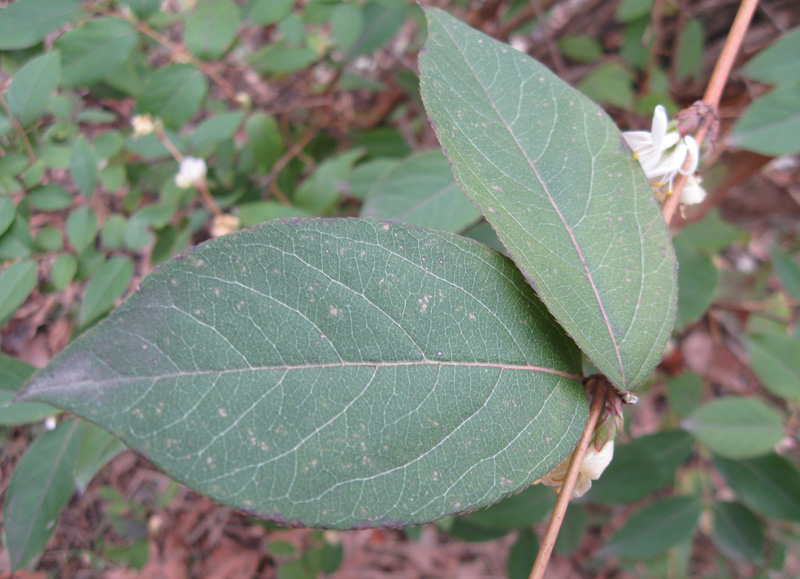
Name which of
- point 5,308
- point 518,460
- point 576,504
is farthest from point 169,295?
point 576,504

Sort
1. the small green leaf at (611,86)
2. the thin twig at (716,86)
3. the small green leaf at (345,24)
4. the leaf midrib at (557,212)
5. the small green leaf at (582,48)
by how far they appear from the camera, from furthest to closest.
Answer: the small green leaf at (582,48), the small green leaf at (611,86), the small green leaf at (345,24), the thin twig at (716,86), the leaf midrib at (557,212)

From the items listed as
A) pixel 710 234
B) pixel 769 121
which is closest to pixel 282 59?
pixel 769 121

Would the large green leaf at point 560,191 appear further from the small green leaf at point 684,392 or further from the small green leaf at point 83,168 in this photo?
the small green leaf at point 684,392

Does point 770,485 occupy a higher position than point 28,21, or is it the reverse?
point 28,21

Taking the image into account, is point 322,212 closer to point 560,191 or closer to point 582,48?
point 560,191

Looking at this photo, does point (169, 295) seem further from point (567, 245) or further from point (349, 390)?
Result: point (567, 245)

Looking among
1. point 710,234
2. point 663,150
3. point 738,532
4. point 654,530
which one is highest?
point 663,150

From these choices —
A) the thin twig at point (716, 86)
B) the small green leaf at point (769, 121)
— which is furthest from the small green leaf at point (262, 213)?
the small green leaf at point (769, 121)
